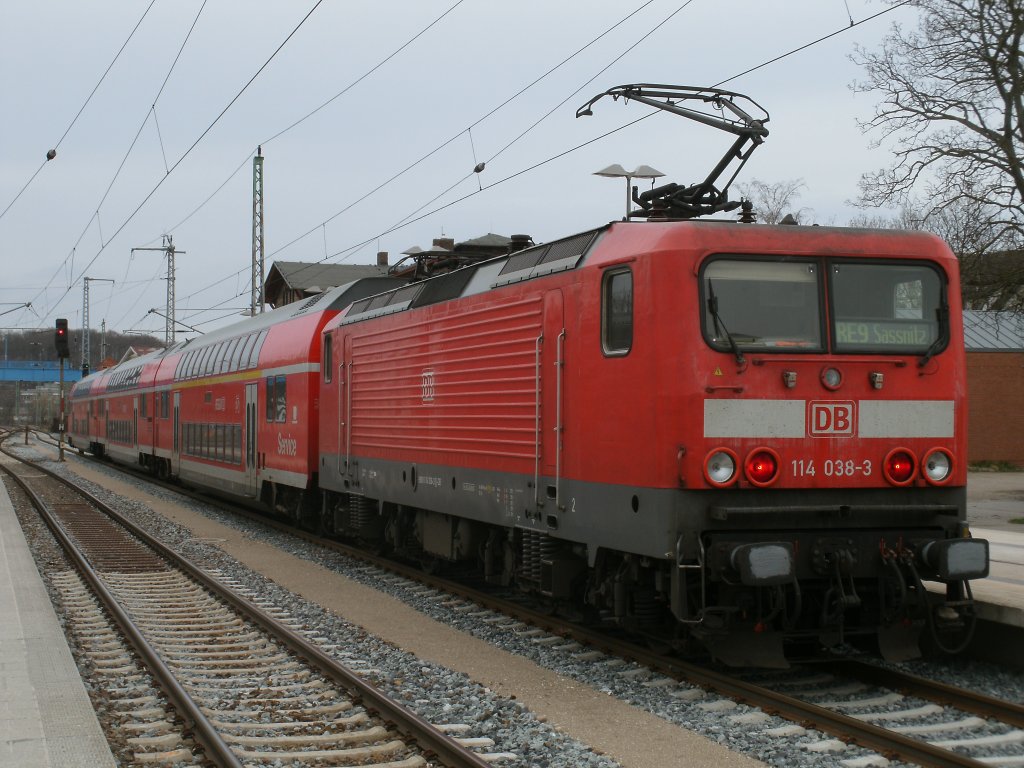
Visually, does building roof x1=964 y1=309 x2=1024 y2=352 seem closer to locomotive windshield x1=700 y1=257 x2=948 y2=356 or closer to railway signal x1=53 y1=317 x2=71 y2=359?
railway signal x1=53 y1=317 x2=71 y2=359

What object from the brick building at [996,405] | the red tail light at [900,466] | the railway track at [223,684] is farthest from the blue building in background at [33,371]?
the red tail light at [900,466]

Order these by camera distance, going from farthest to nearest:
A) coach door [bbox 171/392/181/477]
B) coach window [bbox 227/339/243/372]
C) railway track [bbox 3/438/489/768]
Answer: coach door [bbox 171/392/181/477] < coach window [bbox 227/339/243/372] < railway track [bbox 3/438/489/768]

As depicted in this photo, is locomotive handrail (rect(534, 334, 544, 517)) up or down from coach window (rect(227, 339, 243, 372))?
down

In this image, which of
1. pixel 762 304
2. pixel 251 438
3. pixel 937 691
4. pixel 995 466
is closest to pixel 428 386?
pixel 762 304

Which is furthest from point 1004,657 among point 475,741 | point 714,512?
point 475,741

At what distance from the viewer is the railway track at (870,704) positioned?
641 cm

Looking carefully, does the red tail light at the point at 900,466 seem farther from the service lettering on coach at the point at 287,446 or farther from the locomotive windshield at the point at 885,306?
the service lettering on coach at the point at 287,446

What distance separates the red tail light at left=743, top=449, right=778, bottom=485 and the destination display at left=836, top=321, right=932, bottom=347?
0.96 meters

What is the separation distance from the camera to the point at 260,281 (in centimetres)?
3008

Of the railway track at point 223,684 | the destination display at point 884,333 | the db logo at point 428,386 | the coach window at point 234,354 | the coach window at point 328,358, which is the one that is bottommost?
the railway track at point 223,684

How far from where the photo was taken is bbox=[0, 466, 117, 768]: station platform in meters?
6.09

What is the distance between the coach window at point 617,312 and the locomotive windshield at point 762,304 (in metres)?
0.62

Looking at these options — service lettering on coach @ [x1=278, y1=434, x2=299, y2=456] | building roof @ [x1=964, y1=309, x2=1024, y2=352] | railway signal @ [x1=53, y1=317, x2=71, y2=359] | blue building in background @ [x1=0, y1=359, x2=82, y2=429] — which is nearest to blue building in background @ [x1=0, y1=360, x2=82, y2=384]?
blue building in background @ [x1=0, y1=359, x2=82, y2=429]

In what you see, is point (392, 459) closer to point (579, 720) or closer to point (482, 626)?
point (482, 626)
